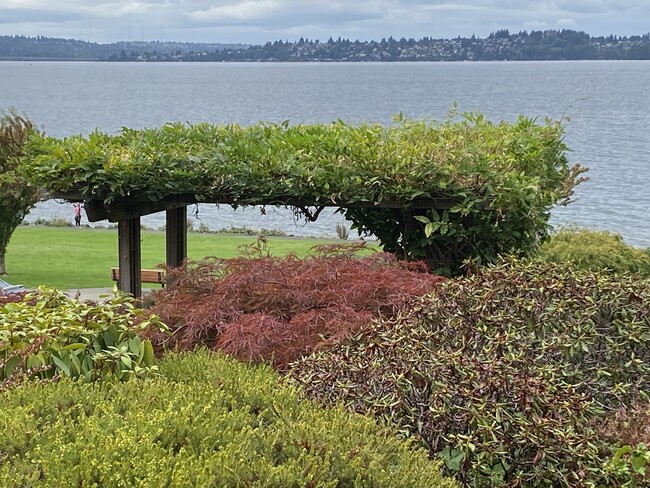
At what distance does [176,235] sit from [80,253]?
20.4m

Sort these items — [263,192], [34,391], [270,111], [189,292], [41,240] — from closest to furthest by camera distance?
[34,391] → [189,292] → [263,192] → [41,240] → [270,111]

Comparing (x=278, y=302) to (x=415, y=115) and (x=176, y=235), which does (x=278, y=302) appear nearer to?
(x=176, y=235)

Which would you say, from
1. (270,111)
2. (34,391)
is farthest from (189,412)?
(270,111)

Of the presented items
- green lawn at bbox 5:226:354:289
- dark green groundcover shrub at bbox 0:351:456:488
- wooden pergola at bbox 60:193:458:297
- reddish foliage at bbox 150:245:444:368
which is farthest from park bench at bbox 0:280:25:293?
green lawn at bbox 5:226:354:289

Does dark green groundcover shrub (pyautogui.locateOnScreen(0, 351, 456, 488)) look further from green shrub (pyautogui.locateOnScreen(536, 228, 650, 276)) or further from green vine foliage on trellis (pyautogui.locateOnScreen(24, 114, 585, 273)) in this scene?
green shrub (pyautogui.locateOnScreen(536, 228, 650, 276))

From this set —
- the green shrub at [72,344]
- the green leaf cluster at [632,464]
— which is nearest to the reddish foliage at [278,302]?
the green shrub at [72,344]

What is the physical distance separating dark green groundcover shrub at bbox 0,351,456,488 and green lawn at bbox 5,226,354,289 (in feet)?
56.2

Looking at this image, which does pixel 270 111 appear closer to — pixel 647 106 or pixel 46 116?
pixel 46 116

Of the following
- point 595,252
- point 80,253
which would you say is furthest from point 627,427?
point 80,253

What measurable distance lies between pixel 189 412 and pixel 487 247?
13.5ft

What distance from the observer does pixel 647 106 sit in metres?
133

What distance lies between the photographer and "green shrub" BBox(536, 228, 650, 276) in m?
12.7

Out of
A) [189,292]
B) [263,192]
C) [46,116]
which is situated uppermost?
[263,192]

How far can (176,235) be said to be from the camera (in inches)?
294
